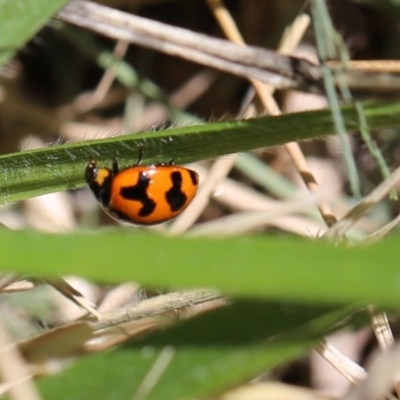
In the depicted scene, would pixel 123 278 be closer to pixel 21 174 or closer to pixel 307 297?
pixel 307 297

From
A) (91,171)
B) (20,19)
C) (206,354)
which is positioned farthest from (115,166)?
(206,354)

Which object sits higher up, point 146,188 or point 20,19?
point 20,19

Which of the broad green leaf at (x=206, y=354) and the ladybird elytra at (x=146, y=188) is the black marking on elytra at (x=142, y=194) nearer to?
the ladybird elytra at (x=146, y=188)

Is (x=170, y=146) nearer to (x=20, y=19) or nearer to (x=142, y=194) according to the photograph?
(x=142, y=194)

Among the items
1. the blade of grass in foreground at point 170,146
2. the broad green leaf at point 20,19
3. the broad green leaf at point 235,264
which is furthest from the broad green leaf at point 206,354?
the broad green leaf at point 20,19

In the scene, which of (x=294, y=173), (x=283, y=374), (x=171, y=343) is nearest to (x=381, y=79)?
(x=294, y=173)
